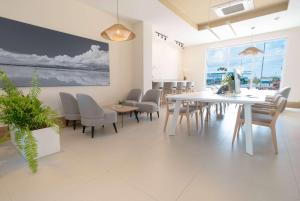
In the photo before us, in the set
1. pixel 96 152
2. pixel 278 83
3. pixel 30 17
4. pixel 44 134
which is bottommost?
pixel 96 152

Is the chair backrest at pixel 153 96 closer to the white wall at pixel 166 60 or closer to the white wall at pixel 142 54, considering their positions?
the white wall at pixel 142 54

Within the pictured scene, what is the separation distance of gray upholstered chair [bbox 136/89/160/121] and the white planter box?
219 centimetres

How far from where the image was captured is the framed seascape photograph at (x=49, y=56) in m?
2.92

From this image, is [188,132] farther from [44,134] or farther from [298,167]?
[44,134]

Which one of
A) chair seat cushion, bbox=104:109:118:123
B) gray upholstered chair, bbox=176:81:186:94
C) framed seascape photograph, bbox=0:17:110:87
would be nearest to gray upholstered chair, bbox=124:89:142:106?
framed seascape photograph, bbox=0:17:110:87

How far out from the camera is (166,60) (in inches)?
296

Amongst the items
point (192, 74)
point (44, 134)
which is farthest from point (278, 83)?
point (44, 134)

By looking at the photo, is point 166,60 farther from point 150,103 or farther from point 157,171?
point 157,171

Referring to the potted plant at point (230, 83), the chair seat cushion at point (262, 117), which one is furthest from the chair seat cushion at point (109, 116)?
the potted plant at point (230, 83)

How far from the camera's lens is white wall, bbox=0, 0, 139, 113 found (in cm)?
309

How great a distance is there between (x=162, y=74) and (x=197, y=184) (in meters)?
6.11

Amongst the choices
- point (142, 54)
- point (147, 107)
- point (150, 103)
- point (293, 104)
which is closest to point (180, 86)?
point (142, 54)

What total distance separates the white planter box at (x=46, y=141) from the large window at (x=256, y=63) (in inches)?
216

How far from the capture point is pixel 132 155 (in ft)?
7.36
